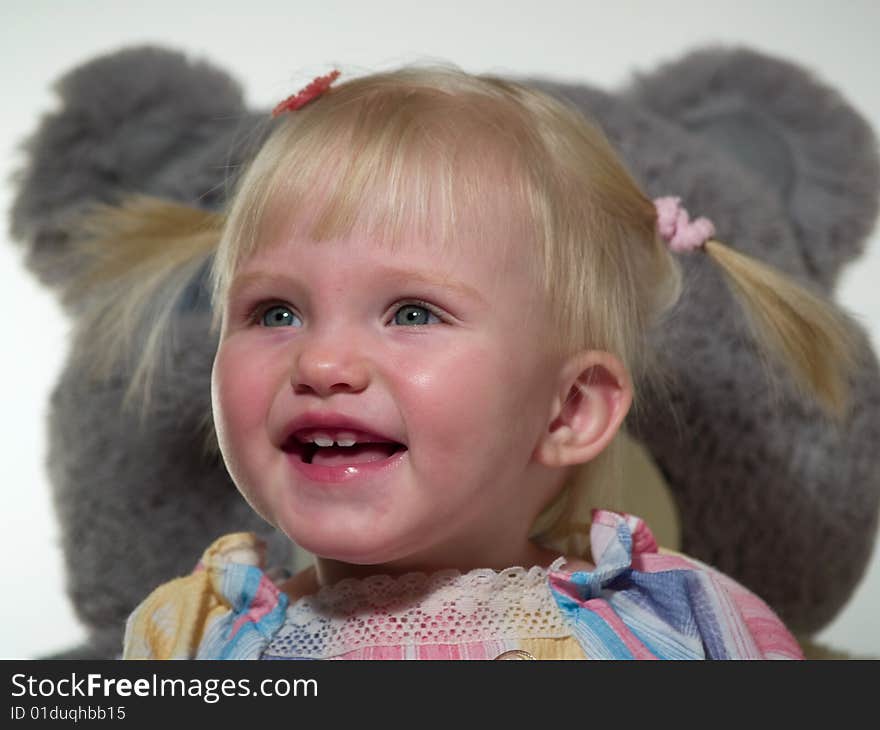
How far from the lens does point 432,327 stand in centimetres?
86

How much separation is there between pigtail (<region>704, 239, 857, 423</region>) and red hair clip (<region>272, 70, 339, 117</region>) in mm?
409

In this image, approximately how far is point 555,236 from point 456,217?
10 cm

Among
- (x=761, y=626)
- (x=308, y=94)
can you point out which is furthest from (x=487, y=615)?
(x=308, y=94)

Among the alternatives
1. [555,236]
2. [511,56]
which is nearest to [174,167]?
[511,56]

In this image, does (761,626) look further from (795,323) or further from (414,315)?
(414,315)

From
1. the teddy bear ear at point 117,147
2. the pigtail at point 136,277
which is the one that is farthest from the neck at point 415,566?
the teddy bear ear at point 117,147

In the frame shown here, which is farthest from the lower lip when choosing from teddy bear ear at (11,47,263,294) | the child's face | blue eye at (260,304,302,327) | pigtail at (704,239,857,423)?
teddy bear ear at (11,47,263,294)

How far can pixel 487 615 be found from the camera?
0.93 meters

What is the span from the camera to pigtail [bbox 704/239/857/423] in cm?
111

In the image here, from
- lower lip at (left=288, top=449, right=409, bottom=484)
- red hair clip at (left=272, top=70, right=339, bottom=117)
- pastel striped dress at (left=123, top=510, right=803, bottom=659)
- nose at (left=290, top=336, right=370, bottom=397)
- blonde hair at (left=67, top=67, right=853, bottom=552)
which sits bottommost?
pastel striped dress at (left=123, top=510, right=803, bottom=659)

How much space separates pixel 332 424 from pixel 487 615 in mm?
217

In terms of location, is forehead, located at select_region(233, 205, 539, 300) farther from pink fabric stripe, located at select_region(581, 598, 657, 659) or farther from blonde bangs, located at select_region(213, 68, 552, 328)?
pink fabric stripe, located at select_region(581, 598, 657, 659)

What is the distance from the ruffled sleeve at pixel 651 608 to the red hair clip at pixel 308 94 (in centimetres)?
44
